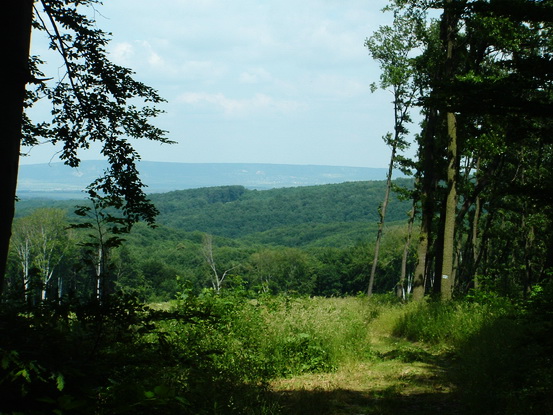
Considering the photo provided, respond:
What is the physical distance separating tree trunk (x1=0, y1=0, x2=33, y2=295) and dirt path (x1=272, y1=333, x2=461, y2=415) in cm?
353

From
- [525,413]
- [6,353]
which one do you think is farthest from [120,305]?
[525,413]

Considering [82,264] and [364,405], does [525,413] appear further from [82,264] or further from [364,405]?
[82,264]

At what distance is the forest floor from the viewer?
236 inches

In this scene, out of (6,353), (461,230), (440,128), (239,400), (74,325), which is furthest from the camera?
(461,230)

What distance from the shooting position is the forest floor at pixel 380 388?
5.99m

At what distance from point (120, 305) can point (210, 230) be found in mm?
191072

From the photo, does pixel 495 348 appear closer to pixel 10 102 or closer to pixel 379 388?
pixel 379 388

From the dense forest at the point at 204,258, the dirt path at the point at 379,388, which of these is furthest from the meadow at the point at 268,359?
the dense forest at the point at 204,258

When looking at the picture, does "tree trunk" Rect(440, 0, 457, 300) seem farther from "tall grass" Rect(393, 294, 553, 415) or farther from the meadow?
the meadow

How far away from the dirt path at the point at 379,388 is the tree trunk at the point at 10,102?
3532mm

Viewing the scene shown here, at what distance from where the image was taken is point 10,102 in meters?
3.71

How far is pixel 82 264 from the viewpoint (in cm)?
512

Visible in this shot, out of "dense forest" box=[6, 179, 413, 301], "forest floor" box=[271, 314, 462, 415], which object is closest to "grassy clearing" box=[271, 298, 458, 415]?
"forest floor" box=[271, 314, 462, 415]

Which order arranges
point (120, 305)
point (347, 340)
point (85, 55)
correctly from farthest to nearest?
point (347, 340) → point (85, 55) → point (120, 305)
